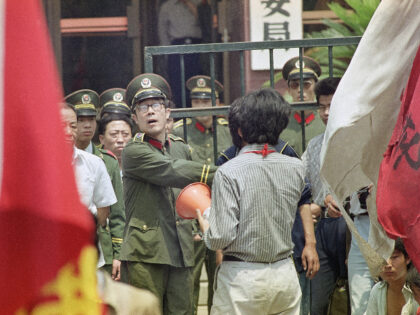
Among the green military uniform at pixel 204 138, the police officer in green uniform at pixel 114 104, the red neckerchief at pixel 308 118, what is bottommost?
the green military uniform at pixel 204 138

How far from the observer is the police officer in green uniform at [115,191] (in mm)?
6016

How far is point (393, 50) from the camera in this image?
10.8ft

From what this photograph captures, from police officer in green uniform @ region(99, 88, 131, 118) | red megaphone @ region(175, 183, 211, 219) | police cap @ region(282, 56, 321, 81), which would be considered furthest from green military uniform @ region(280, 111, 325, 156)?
red megaphone @ region(175, 183, 211, 219)

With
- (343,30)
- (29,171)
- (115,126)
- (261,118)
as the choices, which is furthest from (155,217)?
(343,30)

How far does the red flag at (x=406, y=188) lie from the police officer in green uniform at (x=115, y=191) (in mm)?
2943

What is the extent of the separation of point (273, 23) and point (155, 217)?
4.73m

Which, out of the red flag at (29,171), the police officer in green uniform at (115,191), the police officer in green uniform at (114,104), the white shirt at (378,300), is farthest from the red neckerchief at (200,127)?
the red flag at (29,171)

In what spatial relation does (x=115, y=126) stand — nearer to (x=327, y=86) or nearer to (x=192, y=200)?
(x=327, y=86)

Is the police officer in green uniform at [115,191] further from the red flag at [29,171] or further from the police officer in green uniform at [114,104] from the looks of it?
the red flag at [29,171]

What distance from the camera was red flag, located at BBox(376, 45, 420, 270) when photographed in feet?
9.95

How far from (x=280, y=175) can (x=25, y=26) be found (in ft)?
9.44

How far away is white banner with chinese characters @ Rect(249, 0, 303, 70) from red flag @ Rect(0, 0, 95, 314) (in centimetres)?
807

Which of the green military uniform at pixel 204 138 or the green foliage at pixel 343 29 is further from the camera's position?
the green foliage at pixel 343 29

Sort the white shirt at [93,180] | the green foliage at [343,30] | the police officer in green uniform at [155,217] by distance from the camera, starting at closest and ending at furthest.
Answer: the white shirt at [93,180]
the police officer in green uniform at [155,217]
the green foliage at [343,30]
